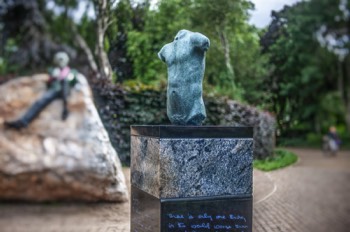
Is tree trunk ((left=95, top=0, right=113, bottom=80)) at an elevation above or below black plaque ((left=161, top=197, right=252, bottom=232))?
above

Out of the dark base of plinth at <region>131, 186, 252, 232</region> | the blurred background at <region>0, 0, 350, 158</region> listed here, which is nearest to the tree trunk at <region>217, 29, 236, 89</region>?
the blurred background at <region>0, 0, 350, 158</region>

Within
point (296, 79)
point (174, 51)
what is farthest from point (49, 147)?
point (296, 79)

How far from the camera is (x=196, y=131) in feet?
9.92

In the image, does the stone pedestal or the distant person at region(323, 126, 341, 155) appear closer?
the distant person at region(323, 126, 341, 155)

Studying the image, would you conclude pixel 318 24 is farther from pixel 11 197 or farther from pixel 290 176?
pixel 11 197

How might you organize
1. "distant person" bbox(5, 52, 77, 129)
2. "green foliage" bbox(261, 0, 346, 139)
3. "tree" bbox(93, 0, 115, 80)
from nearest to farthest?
"green foliage" bbox(261, 0, 346, 139) < "distant person" bbox(5, 52, 77, 129) < "tree" bbox(93, 0, 115, 80)

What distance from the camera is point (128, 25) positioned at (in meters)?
5.39

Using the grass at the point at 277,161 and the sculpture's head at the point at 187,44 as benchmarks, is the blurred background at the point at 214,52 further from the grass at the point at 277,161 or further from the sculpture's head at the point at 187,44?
the sculpture's head at the point at 187,44

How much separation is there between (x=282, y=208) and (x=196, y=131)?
5.35 ft

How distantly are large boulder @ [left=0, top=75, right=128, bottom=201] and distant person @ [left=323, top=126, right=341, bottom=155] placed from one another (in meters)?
3.68

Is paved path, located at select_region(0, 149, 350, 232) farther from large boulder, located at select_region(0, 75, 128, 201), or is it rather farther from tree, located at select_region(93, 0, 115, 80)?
tree, located at select_region(93, 0, 115, 80)

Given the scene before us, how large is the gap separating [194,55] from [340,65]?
1460 millimetres

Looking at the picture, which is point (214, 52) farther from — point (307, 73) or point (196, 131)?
point (307, 73)

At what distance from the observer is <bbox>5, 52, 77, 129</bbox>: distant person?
210 inches
